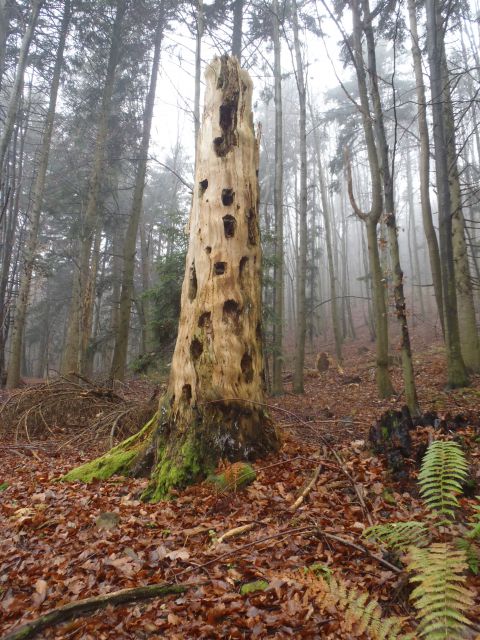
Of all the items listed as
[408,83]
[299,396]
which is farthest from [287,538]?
[408,83]

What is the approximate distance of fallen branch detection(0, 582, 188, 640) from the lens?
185 centimetres

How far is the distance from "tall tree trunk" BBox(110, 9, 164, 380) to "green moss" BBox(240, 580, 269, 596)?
10257 millimetres

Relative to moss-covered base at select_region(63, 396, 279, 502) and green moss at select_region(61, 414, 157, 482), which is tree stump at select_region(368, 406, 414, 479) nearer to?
moss-covered base at select_region(63, 396, 279, 502)

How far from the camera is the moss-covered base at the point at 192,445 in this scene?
3.81m

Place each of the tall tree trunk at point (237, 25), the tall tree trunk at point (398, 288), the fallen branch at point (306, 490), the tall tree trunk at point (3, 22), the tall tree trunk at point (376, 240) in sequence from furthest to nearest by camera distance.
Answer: the tall tree trunk at point (237, 25) → the tall tree trunk at point (3, 22) → the tall tree trunk at point (376, 240) → the tall tree trunk at point (398, 288) → the fallen branch at point (306, 490)

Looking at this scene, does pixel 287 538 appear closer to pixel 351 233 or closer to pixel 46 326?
pixel 46 326

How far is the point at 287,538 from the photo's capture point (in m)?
2.67

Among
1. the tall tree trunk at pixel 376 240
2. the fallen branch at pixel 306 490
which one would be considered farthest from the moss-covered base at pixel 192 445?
the tall tree trunk at pixel 376 240

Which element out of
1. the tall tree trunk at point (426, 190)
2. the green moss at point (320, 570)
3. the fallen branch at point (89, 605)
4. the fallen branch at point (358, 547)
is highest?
the tall tree trunk at point (426, 190)

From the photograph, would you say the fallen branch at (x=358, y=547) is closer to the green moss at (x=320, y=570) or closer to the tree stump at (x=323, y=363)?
the green moss at (x=320, y=570)

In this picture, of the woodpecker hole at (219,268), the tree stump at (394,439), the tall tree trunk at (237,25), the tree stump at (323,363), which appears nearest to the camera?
the tree stump at (394,439)

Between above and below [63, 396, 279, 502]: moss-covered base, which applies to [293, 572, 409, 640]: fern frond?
below

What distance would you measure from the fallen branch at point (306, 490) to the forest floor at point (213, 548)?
0.12ft

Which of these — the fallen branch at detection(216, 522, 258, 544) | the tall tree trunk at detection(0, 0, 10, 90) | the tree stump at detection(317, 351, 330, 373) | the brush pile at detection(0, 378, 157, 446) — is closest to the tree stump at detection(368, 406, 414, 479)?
the fallen branch at detection(216, 522, 258, 544)
